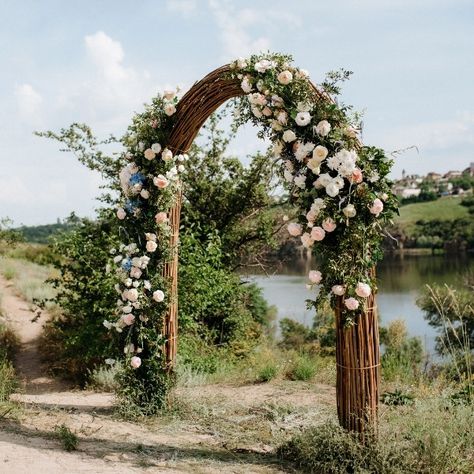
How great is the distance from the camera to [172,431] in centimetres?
466

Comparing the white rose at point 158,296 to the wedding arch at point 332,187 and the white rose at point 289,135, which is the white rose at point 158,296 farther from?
the white rose at point 289,135

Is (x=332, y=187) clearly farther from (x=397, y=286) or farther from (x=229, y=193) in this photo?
(x=397, y=286)

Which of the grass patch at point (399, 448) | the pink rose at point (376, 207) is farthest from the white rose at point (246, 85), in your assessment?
the grass patch at point (399, 448)

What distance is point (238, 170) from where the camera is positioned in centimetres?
990

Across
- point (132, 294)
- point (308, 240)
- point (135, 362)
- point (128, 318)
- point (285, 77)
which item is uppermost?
point (285, 77)

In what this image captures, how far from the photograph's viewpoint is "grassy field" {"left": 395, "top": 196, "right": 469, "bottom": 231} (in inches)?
2160

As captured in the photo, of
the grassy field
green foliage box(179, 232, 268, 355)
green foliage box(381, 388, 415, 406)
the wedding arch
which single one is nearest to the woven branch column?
the wedding arch

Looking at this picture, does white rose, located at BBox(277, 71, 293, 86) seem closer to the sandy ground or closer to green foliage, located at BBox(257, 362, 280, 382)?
the sandy ground

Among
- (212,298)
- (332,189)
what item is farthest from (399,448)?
(212,298)

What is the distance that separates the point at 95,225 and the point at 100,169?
3.86ft

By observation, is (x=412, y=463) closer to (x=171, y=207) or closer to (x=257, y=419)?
(x=257, y=419)

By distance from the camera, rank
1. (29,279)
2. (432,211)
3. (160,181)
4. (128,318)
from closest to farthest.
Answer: (160,181), (128,318), (29,279), (432,211)

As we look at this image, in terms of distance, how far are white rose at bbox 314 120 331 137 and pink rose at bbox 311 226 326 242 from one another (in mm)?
616

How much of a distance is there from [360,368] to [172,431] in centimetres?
177
